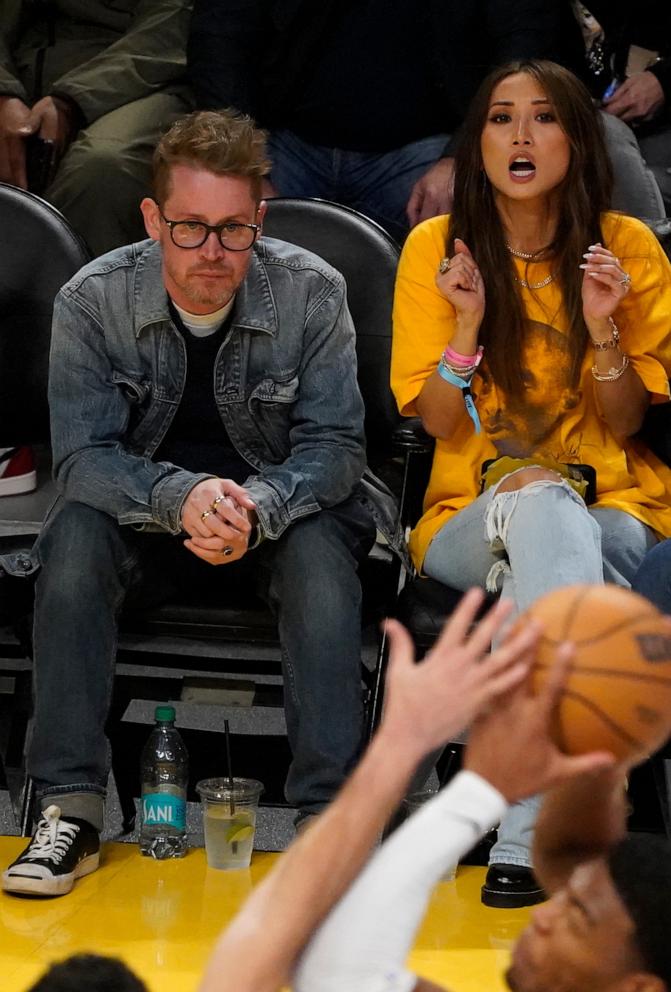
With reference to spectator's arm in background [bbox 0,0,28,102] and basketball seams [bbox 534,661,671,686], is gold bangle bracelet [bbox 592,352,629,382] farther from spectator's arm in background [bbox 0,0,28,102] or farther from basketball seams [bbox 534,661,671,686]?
spectator's arm in background [bbox 0,0,28,102]

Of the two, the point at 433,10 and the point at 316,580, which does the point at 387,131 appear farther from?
the point at 316,580

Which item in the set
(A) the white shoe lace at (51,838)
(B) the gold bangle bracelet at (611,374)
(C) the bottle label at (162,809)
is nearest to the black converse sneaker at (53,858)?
(A) the white shoe lace at (51,838)

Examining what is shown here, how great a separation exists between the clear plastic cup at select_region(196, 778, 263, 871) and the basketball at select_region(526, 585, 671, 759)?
1.58 metres

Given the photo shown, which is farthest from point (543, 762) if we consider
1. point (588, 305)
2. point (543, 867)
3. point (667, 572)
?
point (588, 305)

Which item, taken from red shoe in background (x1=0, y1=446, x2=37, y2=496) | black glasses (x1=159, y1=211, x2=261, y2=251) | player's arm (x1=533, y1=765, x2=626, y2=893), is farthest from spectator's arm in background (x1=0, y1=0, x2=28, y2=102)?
player's arm (x1=533, y1=765, x2=626, y2=893)

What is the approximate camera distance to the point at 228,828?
3.12 metres

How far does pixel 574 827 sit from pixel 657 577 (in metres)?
1.25

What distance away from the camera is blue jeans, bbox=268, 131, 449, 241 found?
431 centimetres

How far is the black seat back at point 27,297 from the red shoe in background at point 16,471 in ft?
2.81

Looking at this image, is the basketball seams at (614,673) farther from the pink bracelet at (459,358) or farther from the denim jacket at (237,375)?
the pink bracelet at (459,358)

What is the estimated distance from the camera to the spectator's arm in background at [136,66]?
14.8 feet

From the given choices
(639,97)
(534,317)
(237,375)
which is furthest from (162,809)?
(639,97)

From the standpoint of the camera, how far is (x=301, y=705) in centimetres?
300

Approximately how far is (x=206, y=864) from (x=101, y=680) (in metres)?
0.44
